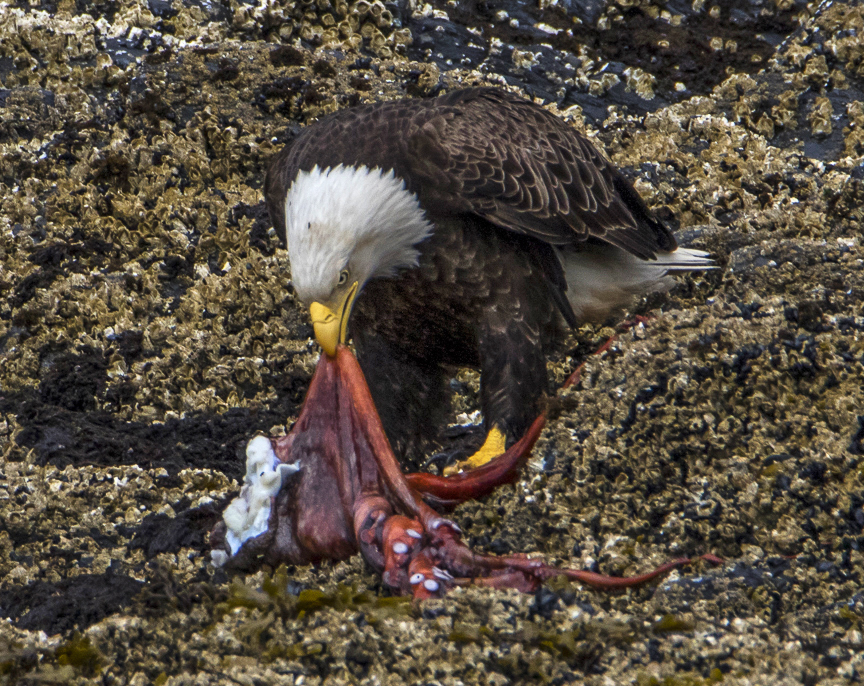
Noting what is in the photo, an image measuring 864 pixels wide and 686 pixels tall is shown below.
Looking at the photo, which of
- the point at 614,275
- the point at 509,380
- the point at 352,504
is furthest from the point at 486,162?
the point at 352,504

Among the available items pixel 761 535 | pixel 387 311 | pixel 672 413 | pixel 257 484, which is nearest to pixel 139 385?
pixel 387 311

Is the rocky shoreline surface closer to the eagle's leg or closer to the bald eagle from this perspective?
the eagle's leg

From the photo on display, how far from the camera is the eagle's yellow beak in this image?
3045 millimetres

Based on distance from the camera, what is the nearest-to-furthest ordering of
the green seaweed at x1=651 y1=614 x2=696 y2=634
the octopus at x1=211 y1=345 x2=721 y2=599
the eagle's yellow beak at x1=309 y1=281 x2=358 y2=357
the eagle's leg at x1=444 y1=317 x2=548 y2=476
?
1. the green seaweed at x1=651 y1=614 x2=696 y2=634
2. the octopus at x1=211 y1=345 x2=721 y2=599
3. the eagle's yellow beak at x1=309 y1=281 x2=358 y2=357
4. the eagle's leg at x1=444 y1=317 x2=548 y2=476

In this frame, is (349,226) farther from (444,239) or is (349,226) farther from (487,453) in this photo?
(487,453)

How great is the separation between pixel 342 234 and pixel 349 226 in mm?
40

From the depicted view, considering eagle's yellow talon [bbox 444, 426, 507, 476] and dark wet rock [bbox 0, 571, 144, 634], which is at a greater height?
eagle's yellow talon [bbox 444, 426, 507, 476]

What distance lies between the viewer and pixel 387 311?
366cm

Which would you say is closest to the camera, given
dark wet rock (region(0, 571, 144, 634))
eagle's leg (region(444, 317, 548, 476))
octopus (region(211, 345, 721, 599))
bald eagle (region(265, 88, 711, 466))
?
octopus (region(211, 345, 721, 599))

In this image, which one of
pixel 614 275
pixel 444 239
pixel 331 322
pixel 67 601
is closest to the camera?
pixel 67 601

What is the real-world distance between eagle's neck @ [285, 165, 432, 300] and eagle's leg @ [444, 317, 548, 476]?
41 cm

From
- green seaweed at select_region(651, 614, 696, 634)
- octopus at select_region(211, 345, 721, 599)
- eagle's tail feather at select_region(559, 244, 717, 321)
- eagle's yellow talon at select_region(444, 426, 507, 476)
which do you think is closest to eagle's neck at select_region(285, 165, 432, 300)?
octopus at select_region(211, 345, 721, 599)

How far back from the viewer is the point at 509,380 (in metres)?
3.46

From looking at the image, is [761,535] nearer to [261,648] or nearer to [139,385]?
[261,648]
